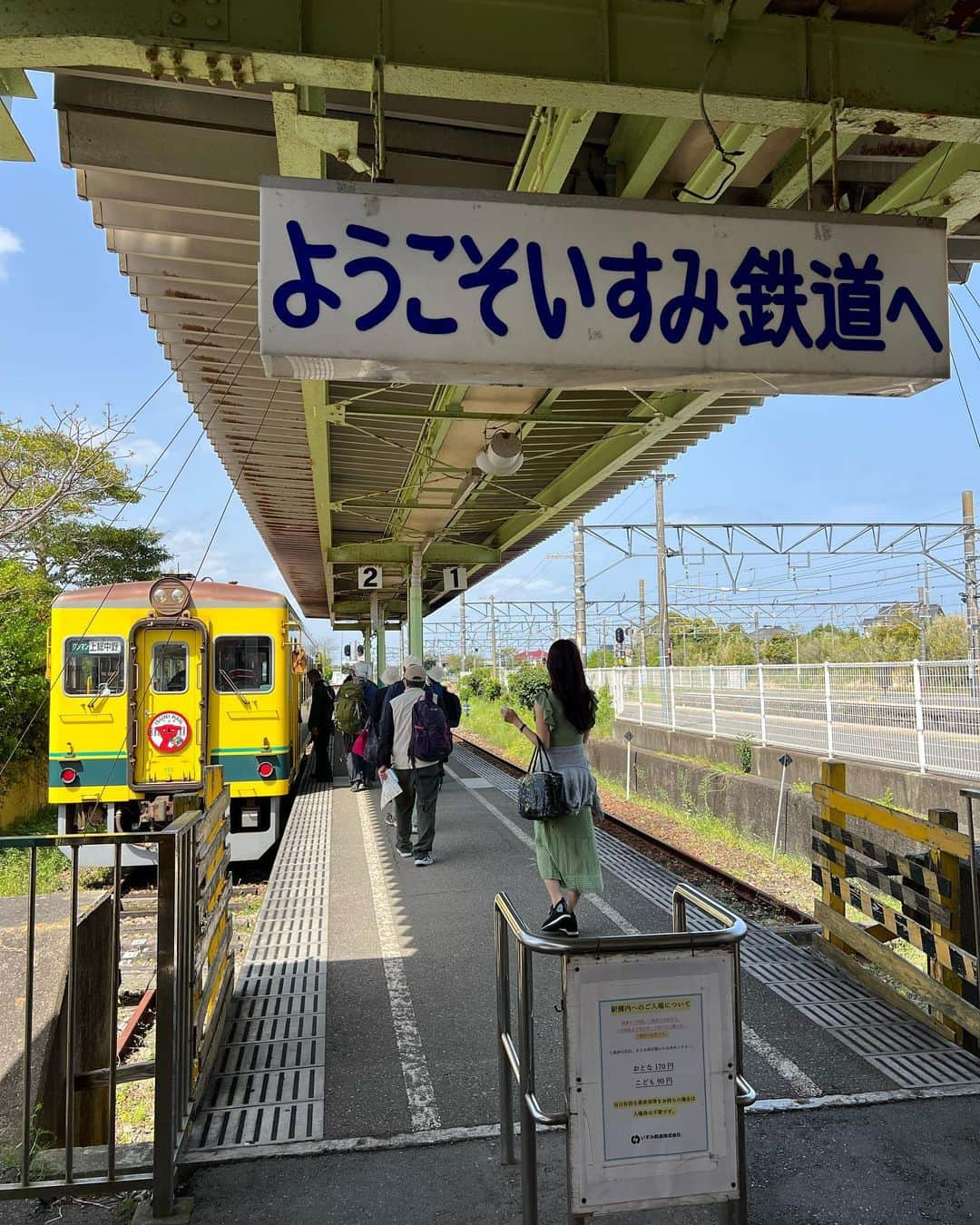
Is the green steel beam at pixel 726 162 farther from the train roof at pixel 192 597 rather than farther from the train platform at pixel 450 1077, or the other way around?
the train roof at pixel 192 597

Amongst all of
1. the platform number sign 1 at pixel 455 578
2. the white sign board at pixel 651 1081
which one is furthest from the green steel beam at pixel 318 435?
the platform number sign 1 at pixel 455 578

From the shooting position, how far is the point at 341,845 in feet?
28.4

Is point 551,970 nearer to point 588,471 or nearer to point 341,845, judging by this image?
point 341,845

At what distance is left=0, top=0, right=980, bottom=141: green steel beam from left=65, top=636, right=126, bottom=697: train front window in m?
6.70

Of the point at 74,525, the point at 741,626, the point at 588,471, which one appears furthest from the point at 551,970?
the point at 741,626

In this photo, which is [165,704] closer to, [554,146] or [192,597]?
[192,597]

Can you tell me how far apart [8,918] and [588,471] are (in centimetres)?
607

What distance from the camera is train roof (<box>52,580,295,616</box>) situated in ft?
29.0

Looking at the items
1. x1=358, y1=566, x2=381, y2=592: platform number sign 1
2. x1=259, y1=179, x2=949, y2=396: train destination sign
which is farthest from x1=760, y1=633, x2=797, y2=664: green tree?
x1=259, y1=179, x2=949, y2=396: train destination sign

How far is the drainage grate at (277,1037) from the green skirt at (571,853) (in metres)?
1.40

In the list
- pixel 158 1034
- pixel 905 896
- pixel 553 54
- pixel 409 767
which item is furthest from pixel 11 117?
pixel 409 767

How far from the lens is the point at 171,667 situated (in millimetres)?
9055

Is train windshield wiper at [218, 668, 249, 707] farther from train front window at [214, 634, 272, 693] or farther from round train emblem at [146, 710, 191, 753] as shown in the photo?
round train emblem at [146, 710, 191, 753]

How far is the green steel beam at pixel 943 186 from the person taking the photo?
3756 millimetres
